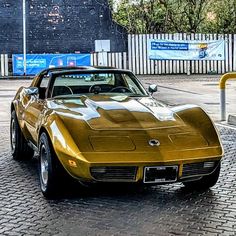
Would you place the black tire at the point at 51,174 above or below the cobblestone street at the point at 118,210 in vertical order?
above

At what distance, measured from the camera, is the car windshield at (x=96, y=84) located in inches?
298

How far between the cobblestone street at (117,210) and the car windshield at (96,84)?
1.26 metres

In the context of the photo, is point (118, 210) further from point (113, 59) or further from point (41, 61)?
point (113, 59)

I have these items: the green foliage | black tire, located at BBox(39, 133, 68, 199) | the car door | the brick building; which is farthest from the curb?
the green foliage

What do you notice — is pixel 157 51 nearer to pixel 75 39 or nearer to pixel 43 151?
pixel 75 39

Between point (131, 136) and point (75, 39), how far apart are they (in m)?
26.9

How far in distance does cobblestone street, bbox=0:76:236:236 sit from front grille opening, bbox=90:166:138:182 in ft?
1.07

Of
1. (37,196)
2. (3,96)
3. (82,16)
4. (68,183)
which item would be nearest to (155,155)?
(68,183)

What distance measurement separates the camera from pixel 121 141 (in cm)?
591

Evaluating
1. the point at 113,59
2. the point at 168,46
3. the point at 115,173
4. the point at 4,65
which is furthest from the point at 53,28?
the point at 115,173

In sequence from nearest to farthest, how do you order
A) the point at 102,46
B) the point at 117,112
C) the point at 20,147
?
the point at 117,112
the point at 20,147
the point at 102,46

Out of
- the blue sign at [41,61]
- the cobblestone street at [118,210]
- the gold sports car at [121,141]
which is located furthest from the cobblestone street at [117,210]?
the blue sign at [41,61]

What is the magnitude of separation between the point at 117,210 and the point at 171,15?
96.7 feet

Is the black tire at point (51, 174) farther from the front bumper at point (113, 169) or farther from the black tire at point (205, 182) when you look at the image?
the black tire at point (205, 182)
